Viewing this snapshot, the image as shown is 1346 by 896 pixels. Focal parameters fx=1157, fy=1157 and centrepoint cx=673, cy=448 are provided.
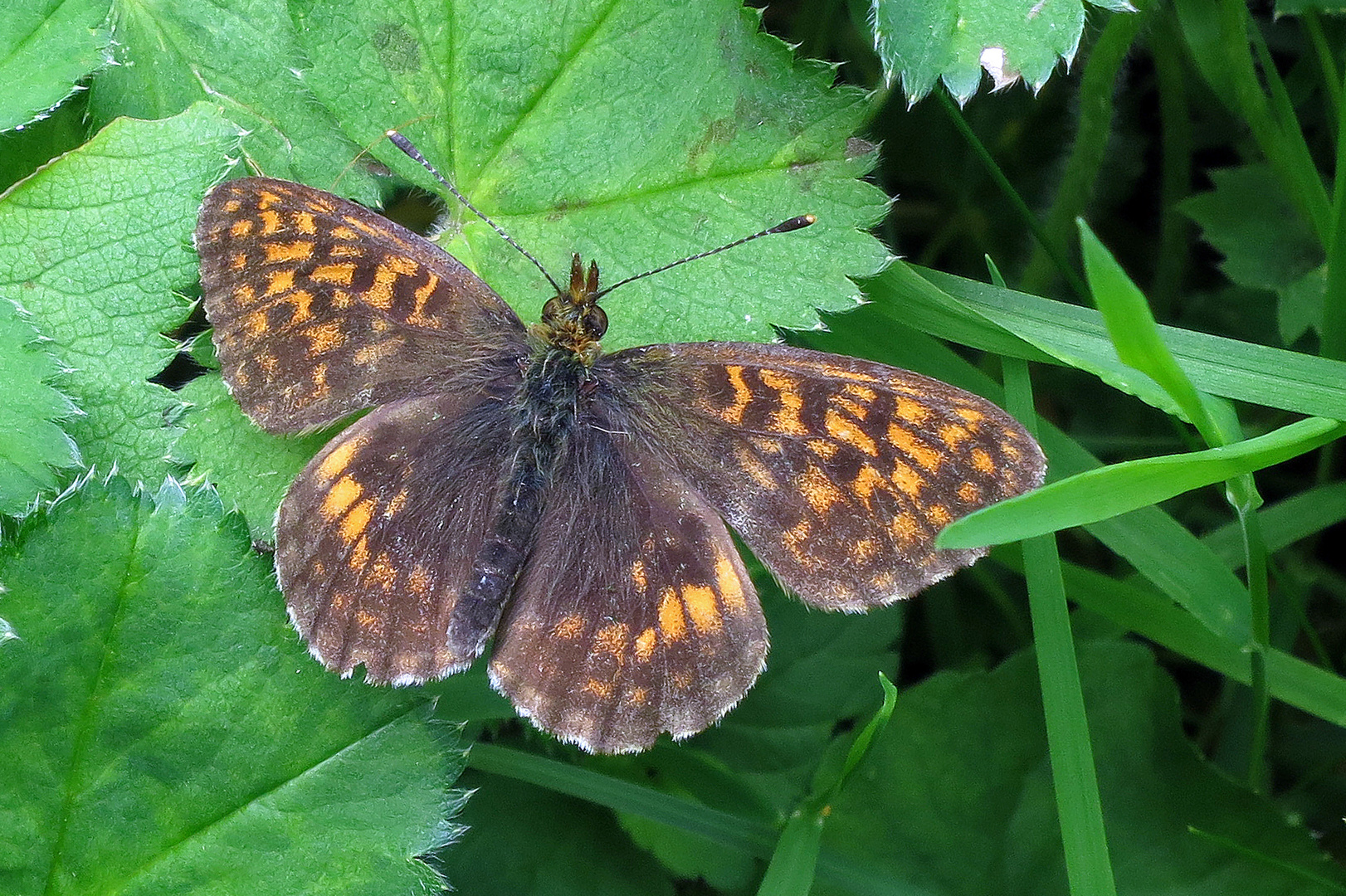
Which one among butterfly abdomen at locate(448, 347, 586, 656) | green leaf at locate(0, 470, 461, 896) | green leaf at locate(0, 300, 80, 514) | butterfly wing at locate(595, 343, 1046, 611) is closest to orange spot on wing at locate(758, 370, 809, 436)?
butterfly wing at locate(595, 343, 1046, 611)

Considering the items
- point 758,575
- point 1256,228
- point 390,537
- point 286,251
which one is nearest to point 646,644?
point 390,537

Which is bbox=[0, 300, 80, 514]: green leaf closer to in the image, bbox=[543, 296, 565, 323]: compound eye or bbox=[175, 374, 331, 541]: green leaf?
bbox=[175, 374, 331, 541]: green leaf

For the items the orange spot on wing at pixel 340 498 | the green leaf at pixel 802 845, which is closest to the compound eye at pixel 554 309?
the orange spot on wing at pixel 340 498

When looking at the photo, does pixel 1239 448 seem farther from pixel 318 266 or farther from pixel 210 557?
pixel 210 557

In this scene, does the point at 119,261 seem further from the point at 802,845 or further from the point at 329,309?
the point at 802,845

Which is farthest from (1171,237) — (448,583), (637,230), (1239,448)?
(448,583)

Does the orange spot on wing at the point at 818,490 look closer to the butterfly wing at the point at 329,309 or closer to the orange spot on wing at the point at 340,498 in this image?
the butterfly wing at the point at 329,309

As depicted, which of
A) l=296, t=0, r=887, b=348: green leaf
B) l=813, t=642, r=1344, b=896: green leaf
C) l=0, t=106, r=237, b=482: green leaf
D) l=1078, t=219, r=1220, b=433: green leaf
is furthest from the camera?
l=813, t=642, r=1344, b=896: green leaf
